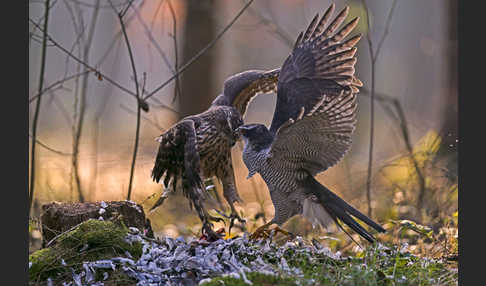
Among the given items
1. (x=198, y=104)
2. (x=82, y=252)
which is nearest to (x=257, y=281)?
(x=82, y=252)

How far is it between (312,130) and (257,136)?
0.41 metres

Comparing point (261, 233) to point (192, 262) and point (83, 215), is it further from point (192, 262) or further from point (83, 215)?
point (83, 215)

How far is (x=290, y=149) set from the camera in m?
3.92

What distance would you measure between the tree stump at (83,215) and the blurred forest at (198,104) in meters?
0.47

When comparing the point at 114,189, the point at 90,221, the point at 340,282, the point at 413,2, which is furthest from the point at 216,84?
the point at 340,282

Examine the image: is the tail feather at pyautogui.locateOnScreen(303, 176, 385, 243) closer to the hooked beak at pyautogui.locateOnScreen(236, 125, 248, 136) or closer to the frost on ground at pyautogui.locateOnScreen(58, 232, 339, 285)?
the frost on ground at pyautogui.locateOnScreen(58, 232, 339, 285)

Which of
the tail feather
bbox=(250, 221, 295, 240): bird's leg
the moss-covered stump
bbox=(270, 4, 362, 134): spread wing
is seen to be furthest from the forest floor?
bbox=(270, 4, 362, 134): spread wing

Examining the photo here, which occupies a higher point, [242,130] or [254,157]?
[242,130]

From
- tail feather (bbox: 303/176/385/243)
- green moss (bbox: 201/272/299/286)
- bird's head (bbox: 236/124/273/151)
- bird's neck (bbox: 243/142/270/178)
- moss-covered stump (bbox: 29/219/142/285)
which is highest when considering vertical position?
bird's head (bbox: 236/124/273/151)

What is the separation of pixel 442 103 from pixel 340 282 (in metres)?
6.39

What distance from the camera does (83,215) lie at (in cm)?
408

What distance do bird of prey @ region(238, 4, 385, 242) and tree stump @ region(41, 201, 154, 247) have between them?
0.95 m

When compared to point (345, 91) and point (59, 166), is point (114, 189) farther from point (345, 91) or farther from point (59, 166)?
point (345, 91)

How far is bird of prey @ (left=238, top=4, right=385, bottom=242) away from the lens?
3885 millimetres
